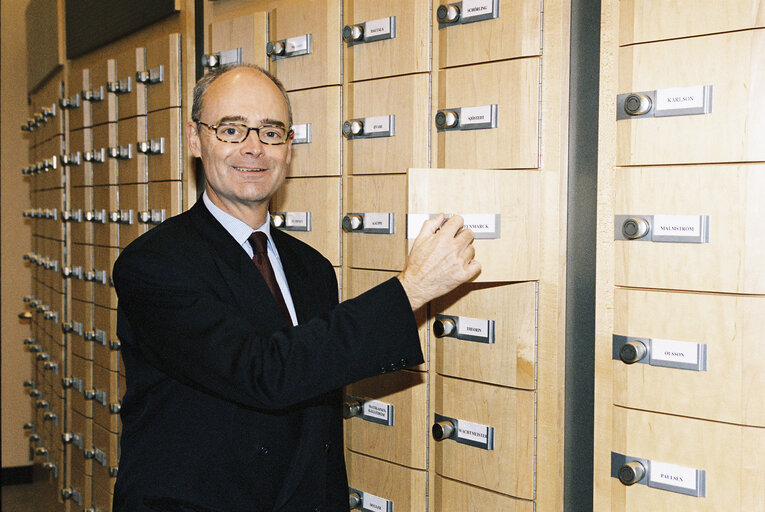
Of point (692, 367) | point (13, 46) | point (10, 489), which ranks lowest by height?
point (10, 489)

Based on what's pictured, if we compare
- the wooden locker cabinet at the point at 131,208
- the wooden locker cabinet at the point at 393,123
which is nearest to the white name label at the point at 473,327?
the wooden locker cabinet at the point at 393,123

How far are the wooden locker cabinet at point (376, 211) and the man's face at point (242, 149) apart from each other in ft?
1.40

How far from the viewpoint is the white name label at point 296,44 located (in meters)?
2.53

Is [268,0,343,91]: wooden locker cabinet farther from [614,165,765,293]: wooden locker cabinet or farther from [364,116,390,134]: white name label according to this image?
[614,165,765,293]: wooden locker cabinet

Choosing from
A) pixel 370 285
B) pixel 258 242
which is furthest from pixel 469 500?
pixel 258 242

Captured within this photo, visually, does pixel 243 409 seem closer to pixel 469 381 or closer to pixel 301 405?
pixel 301 405

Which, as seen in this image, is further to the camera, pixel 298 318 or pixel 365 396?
pixel 365 396

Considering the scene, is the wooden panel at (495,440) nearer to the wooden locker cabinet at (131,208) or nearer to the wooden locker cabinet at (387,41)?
the wooden locker cabinet at (387,41)

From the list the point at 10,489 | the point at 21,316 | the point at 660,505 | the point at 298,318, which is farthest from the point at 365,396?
the point at 10,489

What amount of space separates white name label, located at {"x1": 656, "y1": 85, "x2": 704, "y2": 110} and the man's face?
3.00 feet

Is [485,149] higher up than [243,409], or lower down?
higher up

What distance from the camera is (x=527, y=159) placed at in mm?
1993

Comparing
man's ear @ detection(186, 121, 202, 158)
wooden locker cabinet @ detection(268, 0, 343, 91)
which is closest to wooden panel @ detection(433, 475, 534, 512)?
man's ear @ detection(186, 121, 202, 158)

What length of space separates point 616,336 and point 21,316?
14.9 ft
